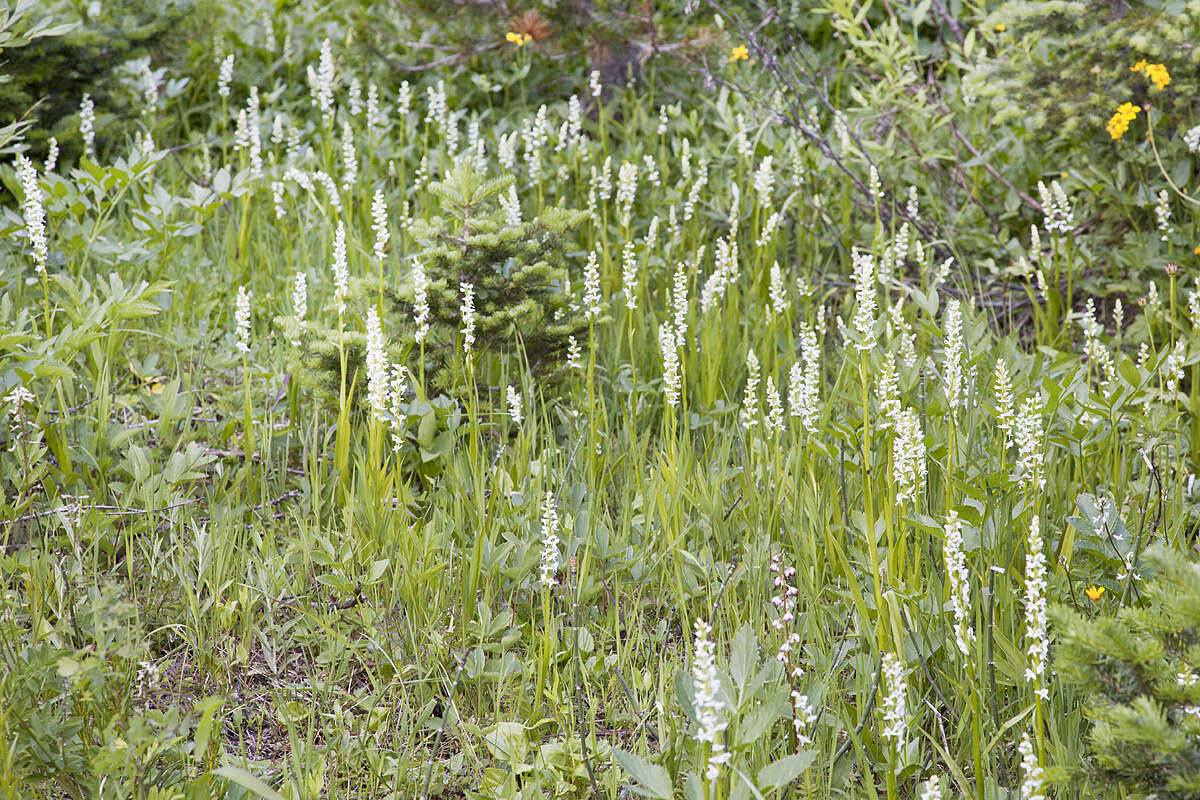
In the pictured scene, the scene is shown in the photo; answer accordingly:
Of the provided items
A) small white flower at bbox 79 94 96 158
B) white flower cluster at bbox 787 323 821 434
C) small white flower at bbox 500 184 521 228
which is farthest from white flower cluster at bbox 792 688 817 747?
small white flower at bbox 79 94 96 158

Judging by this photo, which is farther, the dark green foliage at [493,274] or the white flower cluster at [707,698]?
the dark green foliage at [493,274]

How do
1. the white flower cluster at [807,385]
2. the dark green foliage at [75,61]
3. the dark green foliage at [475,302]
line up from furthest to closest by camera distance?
1. the dark green foliage at [75,61]
2. the dark green foliage at [475,302]
3. the white flower cluster at [807,385]

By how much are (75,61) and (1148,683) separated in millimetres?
4780

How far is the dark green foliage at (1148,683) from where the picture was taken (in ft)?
4.20

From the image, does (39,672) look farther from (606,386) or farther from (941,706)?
(606,386)

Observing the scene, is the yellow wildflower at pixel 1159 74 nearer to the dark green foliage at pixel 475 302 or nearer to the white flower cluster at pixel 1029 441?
the white flower cluster at pixel 1029 441

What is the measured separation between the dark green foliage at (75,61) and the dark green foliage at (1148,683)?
13.2ft

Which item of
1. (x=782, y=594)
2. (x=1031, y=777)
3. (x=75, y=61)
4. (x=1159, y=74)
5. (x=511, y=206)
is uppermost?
(x=75, y=61)

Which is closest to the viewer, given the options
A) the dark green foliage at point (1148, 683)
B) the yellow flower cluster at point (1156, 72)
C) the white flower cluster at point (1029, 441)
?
the dark green foliage at point (1148, 683)

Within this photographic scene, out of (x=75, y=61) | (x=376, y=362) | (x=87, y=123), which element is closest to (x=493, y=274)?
(x=376, y=362)

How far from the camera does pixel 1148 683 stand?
139 centimetres

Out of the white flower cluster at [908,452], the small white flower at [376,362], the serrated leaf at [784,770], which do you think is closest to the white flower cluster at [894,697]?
the serrated leaf at [784,770]

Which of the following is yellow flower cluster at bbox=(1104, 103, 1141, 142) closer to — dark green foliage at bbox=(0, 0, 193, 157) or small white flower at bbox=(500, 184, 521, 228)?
small white flower at bbox=(500, 184, 521, 228)

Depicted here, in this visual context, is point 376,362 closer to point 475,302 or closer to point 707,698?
point 475,302
